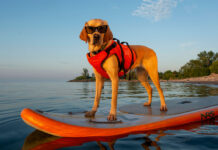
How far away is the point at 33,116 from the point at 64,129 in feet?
1.92

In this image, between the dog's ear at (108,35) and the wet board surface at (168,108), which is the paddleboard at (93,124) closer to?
the wet board surface at (168,108)

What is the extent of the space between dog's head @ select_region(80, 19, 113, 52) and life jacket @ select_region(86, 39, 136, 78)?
17 cm

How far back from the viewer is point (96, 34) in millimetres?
3184

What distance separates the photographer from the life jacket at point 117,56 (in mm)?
3422

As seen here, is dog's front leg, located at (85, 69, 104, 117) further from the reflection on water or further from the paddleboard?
the reflection on water

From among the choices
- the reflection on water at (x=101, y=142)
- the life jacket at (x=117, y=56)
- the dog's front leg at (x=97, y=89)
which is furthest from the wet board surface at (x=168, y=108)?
the life jacket at (x=117, y=56)

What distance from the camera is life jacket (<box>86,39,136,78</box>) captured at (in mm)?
3422

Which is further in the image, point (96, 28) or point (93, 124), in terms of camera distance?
point (96, 28)

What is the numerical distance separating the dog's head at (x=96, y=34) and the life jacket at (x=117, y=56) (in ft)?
0.55

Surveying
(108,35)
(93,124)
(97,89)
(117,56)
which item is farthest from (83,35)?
(93,124)

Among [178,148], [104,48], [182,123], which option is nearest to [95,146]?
[178,148]

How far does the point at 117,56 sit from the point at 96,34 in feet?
2.44

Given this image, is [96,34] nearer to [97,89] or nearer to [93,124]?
[97,89]

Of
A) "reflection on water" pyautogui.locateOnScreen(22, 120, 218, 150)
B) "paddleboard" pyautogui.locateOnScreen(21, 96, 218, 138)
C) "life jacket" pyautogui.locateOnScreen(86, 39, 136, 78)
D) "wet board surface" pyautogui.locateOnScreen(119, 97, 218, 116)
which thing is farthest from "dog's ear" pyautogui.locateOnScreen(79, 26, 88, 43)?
"wet board surface" pyautogui.locateOnScreen(119, 97, 218, 116)
